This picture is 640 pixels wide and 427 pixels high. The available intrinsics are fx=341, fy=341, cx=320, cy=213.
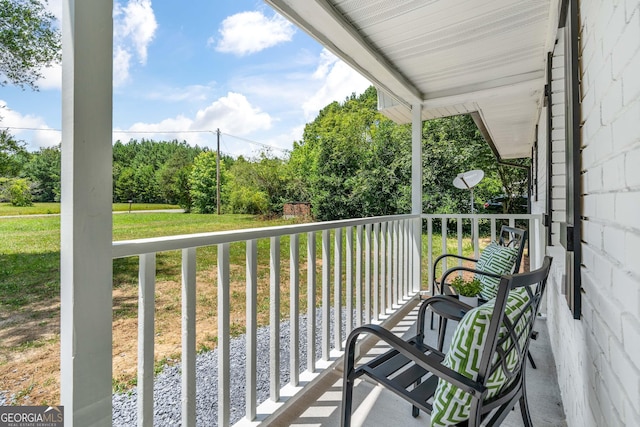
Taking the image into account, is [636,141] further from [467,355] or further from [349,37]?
[349,37]

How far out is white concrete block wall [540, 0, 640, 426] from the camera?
2.37 ft

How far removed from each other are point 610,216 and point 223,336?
146 cm

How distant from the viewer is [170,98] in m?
11.2

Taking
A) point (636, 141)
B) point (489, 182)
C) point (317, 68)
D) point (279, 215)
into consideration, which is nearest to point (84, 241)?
point (636, 141)

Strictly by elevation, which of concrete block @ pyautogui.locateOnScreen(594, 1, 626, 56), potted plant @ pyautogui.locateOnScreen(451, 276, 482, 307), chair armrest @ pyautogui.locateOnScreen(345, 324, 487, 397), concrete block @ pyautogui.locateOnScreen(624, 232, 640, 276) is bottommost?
potted plant @ pyautogui.locateOnScreen(451, 276, 482, 307)

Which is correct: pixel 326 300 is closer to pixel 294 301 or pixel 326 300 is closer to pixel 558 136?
pixel 294 301

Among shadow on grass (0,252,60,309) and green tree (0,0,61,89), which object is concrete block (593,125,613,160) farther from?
shadow on grass (0,252,60,309)

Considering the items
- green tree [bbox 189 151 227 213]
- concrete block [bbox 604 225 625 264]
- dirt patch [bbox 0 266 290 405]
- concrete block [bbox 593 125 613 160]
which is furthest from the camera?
green tree [bbox 189 151 227 213]

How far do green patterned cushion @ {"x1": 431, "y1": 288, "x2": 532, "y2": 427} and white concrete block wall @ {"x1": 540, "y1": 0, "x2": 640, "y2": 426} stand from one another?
0.23m

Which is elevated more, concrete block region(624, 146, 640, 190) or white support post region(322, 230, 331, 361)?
concrete block region(624, 146, 640, 190)

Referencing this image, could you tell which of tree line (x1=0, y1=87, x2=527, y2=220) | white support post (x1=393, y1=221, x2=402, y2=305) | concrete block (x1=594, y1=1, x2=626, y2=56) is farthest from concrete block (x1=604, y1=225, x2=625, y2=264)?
tree line (x1=0, y1=87, x2=527, y2=220)

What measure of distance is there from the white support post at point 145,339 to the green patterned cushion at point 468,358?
3.31 ft

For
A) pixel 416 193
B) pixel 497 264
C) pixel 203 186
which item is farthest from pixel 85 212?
pixel 203 186

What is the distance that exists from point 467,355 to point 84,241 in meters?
1.21
